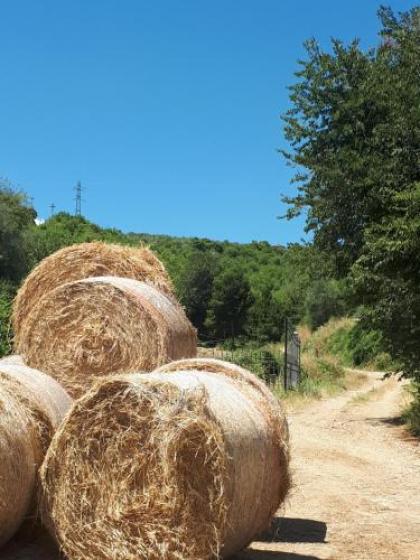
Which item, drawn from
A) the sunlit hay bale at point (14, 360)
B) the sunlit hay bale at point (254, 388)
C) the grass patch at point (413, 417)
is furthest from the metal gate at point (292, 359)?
the sunlit hay bale at point (254, 388)

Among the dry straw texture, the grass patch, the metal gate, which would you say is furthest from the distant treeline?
the dry straw texture

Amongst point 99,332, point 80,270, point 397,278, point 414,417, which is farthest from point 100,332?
point 414,417

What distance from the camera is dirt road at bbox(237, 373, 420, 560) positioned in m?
6.28

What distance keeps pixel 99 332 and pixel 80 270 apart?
158 centimetres

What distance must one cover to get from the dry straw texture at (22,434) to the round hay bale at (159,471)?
0.25 m

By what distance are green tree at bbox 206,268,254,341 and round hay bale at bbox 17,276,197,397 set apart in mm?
51691

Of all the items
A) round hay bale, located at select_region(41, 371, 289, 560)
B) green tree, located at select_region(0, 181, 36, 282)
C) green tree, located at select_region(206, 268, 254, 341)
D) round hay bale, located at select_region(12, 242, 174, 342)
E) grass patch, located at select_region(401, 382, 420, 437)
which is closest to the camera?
round hay bale, located at select_region(41, 371, 289, 560)

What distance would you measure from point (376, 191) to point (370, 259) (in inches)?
64.1

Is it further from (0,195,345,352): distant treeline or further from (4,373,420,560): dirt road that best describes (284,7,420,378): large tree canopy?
(0,195,345,352): distant treeline

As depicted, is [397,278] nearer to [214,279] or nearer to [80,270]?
[80,270]

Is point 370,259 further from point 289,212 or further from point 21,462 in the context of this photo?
point 21,462

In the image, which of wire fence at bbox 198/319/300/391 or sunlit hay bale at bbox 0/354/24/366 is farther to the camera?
wire fence at bbox 198/319/300/391

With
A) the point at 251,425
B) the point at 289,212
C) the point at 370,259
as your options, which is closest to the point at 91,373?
the point at 251,425

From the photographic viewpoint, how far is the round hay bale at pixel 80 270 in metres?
8.75
